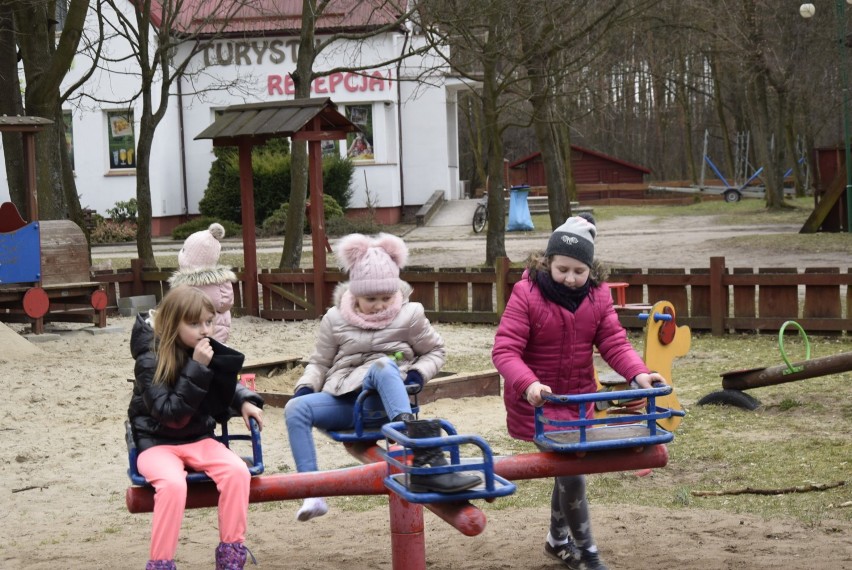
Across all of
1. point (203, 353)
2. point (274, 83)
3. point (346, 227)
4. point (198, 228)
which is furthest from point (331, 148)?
point (203, 353)

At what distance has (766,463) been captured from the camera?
6.89 metres

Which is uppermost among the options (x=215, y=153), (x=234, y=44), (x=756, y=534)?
(x=234, y=44)

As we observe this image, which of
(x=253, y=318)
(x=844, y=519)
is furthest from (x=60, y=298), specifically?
(x=844, y=519)

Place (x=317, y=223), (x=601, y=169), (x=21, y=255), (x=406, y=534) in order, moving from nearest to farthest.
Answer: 1. (x=406, y=534)
2. (x=21, y=255)
3. (x=317, y=223)
4. (x=601, y=169)

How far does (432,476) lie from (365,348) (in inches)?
48.5

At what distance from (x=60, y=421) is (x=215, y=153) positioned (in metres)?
25.1

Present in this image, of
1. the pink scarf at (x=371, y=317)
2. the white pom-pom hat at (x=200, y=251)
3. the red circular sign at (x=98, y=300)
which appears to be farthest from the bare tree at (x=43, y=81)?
the pink scarf at (x=371, y=317)

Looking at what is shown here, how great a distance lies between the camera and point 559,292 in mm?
4637

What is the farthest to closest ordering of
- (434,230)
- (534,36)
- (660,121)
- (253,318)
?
(660,121), (434,230), (534,36), (253,318)

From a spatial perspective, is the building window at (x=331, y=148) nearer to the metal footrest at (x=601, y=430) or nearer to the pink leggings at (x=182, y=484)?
the pink leggings at (x=182, y=484)

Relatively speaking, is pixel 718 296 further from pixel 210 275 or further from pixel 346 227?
pixel 346 227

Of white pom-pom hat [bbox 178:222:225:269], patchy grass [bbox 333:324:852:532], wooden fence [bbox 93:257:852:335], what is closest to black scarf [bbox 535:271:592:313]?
patchy grass [bbox 333:324:852:532]

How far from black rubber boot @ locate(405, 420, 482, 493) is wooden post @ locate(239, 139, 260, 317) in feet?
38.2

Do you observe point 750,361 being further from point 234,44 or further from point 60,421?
point 234,44
